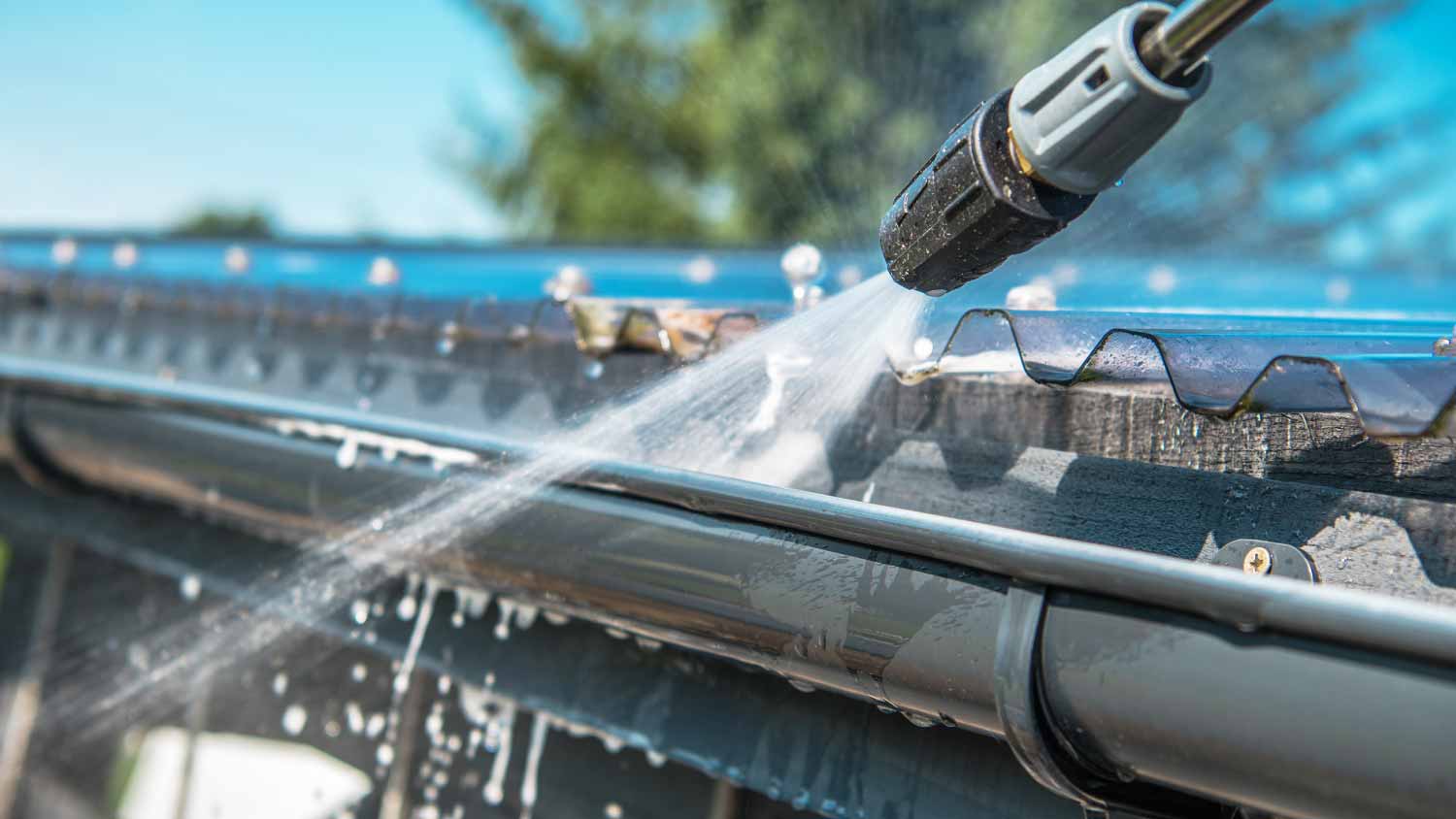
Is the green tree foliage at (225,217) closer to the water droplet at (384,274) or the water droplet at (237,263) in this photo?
the water droplet at (237,263)

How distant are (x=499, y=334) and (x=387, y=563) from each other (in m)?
0.59

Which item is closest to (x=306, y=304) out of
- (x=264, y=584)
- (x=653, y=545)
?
(x=264, y=584)

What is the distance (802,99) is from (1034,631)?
13.8m

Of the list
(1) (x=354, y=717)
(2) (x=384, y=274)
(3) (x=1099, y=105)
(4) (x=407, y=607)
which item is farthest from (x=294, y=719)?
(3) (x=1099, y=105)

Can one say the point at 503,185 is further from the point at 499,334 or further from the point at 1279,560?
the point at 1279,560

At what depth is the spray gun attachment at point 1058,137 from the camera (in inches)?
37.5

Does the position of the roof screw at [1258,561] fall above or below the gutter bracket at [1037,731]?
above

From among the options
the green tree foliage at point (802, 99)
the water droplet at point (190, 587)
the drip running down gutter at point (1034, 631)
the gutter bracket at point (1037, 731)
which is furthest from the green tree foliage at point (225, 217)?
the gutter bracket at point (1037, 731)

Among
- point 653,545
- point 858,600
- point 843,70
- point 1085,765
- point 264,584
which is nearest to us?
point 1085,765

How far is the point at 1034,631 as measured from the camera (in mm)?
1098

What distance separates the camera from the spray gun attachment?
95cm

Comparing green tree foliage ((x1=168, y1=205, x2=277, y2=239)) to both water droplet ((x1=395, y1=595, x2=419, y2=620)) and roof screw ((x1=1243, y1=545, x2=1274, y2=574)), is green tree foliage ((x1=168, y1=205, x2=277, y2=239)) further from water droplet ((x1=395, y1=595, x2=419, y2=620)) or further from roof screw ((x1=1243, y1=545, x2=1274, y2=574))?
roof screw ((x1=1243, y1=545, x2=1274, y2=574))

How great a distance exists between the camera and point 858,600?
1.26m

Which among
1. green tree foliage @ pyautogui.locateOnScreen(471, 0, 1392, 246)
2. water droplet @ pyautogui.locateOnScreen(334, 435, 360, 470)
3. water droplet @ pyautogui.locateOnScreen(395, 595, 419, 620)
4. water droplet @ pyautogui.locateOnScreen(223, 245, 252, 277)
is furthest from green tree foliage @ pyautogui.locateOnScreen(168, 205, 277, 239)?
water droplet @ pyautogui.locateOnScreen(334, 435, 360, 470)
